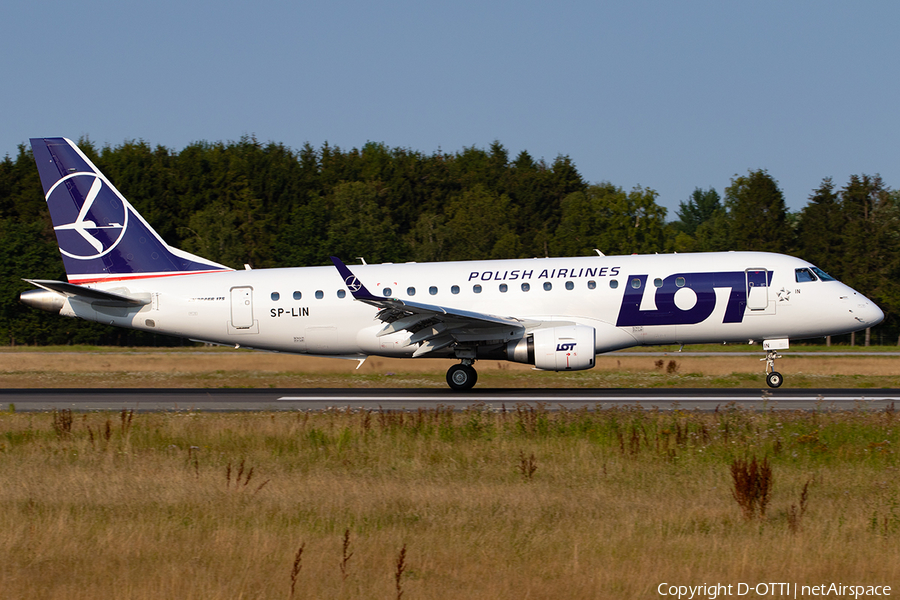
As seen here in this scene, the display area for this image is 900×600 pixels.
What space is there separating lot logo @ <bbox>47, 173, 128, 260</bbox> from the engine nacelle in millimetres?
12712

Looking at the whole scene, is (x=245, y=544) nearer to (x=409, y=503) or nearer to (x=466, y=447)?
(x=409, y=503)

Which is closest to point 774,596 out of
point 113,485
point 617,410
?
point 113,485

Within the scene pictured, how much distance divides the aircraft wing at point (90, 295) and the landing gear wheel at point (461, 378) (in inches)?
357

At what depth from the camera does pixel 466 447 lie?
1385cm

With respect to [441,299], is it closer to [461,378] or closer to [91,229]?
[461,378]

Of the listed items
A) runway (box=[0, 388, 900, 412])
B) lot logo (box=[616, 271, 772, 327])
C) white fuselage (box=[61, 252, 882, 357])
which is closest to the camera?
runway (box=[0, 388, 900, 412])

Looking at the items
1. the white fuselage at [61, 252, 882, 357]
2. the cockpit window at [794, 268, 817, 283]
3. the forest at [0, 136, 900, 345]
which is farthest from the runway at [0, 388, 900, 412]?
the forest at [0, 136, 900, 345]

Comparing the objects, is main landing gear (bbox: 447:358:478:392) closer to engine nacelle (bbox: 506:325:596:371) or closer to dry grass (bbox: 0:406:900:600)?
engine nacelle (bbox: 506:325:596:371)

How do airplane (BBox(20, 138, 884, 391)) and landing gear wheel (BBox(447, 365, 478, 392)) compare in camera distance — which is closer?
airplane (BBox(20, 138, 884, 391))

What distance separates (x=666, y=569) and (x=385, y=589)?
239 centimetres

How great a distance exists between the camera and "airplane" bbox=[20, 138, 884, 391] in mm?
23219

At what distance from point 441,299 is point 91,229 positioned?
35.0 feet

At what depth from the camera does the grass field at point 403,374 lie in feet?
93.7

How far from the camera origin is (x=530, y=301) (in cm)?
2375
